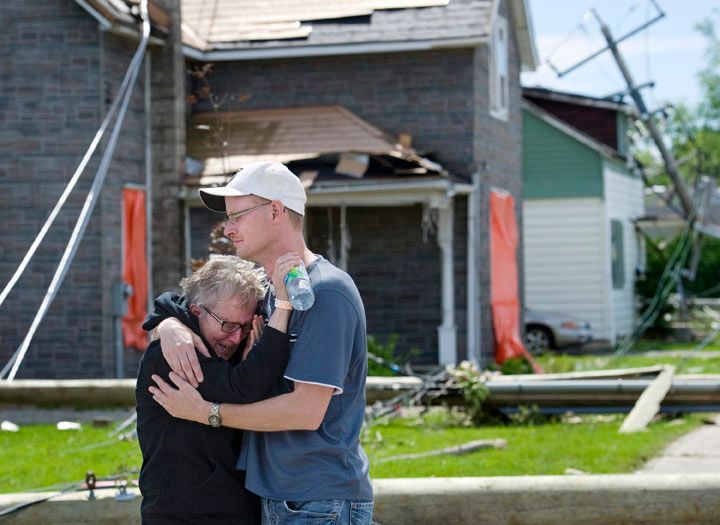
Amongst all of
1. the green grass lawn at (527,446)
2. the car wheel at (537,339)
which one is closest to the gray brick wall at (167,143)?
the green grass lawn at (527,446)

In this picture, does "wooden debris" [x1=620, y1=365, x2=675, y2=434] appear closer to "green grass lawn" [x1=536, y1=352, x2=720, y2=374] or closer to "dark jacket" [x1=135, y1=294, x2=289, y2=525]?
"green grass lawn" [x1=536, y1=352, x2=720, y2=374]

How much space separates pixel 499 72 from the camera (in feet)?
70.5

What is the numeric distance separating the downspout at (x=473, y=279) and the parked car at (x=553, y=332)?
634cm

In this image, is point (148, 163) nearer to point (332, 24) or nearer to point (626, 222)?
point (332, 24)

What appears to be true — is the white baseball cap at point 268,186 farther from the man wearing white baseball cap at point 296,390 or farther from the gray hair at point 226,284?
the gray hair at point 226,284

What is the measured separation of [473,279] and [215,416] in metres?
15.6

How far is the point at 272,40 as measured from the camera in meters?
19.8

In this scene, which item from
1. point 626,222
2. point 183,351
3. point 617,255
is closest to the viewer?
point 183,351

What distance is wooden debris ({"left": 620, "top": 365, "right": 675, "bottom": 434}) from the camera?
1149 centimetres

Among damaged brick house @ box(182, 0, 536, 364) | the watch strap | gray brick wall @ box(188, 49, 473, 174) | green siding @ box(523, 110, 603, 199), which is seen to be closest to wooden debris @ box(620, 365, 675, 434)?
damaged brick house @ box(182, 0, 536, 364)

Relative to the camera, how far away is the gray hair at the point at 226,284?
4.14 meters

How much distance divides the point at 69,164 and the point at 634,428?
28.3 ft

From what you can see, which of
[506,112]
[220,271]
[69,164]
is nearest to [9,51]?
[69,164]

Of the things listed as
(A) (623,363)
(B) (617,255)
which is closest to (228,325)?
(A) (623,363)
